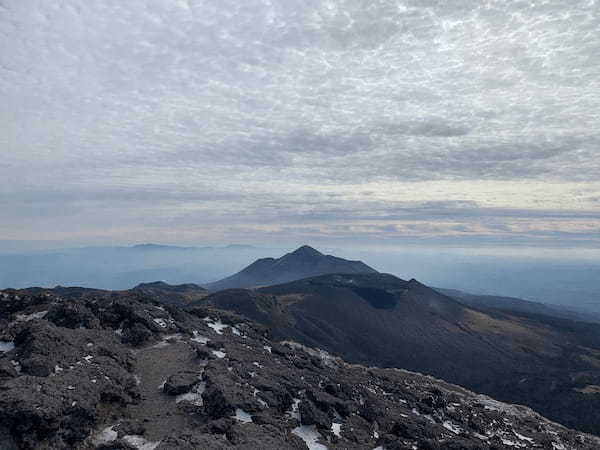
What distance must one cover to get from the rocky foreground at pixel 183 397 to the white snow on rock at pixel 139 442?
0.14m

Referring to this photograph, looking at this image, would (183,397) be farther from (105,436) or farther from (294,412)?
(294,412)

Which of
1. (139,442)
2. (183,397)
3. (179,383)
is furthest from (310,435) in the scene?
(139,442)

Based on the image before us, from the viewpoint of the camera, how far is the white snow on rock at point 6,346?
92.7 ft

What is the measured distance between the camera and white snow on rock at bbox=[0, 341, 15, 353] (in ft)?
92.7

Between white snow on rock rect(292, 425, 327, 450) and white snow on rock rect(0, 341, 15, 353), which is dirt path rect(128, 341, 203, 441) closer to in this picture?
white snow on rock rect(292, 425, 327, 450)

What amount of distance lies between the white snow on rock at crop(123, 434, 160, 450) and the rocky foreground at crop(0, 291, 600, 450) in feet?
0.45

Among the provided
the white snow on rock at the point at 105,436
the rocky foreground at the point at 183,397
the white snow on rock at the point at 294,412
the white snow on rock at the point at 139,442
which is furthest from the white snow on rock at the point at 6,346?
the white snow on rock at the point at 294,412

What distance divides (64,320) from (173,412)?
18701 mm

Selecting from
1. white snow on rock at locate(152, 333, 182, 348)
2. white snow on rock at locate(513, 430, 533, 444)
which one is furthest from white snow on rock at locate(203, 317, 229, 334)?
white snow on rock at locate(513, 430, 533, 444)

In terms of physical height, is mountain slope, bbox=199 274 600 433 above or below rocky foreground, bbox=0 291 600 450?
below

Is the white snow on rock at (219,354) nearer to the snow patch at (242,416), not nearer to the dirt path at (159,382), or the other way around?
the dirt path at (159,382)

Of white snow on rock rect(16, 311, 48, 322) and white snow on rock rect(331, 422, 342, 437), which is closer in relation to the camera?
white snow on rock rect(331, 422, 342, 437)

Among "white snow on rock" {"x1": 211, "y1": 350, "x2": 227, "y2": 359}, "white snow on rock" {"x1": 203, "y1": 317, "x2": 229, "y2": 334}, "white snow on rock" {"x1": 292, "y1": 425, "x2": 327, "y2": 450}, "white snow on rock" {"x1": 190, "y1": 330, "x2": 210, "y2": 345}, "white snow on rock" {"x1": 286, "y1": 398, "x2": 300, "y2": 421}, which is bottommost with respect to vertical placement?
"white snow on rock" {"x1": 292, "y1": 425, "x2": 327, "y2": 450}

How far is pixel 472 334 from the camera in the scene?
187625 millimetres
